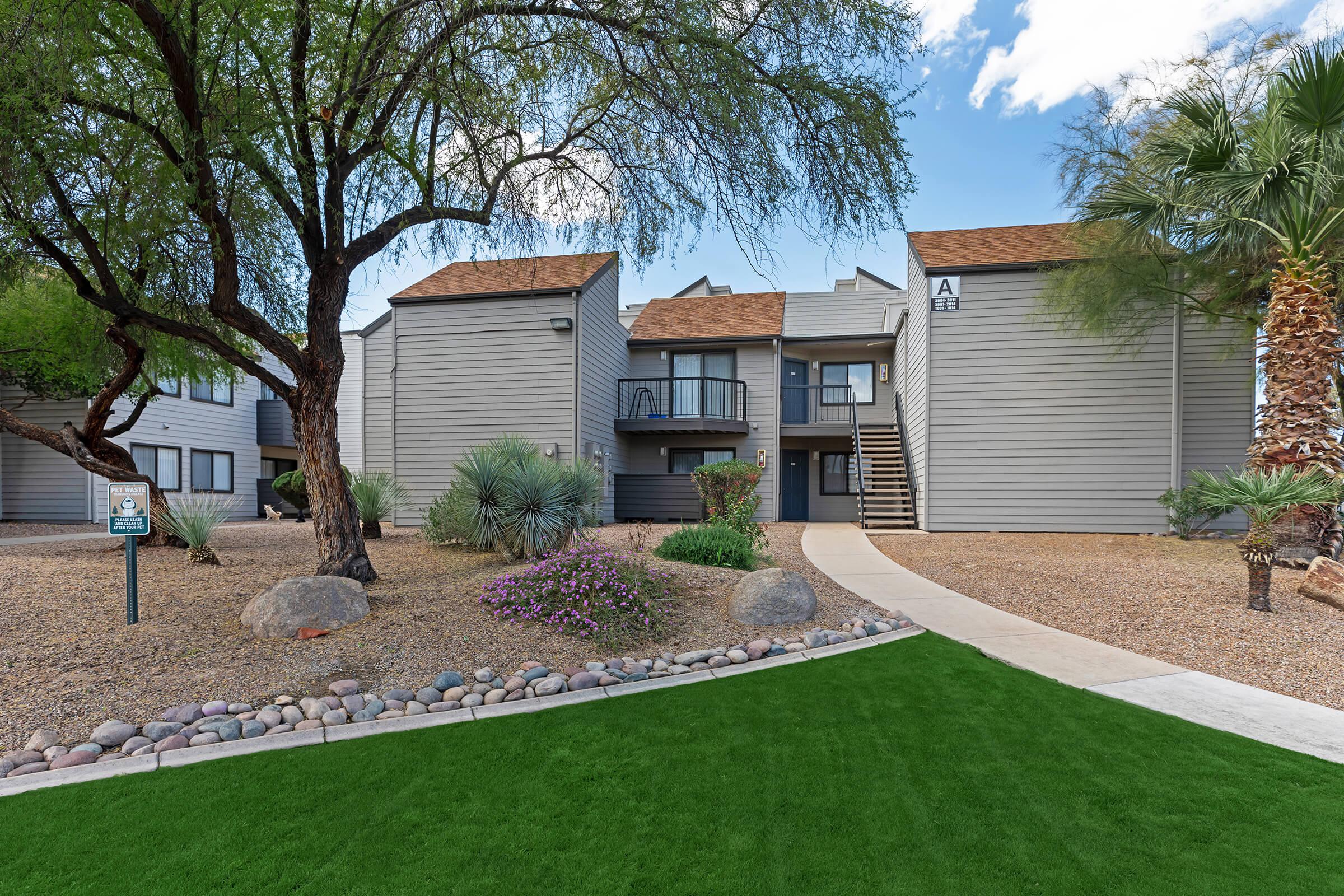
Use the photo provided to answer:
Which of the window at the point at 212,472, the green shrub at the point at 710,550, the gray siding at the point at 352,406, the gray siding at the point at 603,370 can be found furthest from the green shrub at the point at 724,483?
the window at the point at 212,472

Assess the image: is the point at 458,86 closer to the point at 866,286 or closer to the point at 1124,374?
the point at 1124,374

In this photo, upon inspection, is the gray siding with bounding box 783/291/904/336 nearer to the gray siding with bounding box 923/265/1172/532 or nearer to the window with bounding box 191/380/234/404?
the gray siding with bounding box 923/265/1172/532

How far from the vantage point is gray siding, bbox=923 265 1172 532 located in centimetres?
1260

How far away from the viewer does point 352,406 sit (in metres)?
22.3

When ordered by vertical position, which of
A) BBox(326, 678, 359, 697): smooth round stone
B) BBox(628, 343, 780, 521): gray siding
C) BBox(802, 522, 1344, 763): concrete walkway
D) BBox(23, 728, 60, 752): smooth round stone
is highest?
BBox(628, 343, 780, 521): gray siding

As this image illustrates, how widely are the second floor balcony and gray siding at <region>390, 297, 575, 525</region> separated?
2.68 metres

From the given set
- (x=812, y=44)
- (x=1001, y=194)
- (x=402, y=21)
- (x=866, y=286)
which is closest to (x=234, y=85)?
(x=402, y=21)

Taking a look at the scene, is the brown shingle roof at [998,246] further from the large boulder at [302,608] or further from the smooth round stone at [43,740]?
the smooth round stone at [43,740]

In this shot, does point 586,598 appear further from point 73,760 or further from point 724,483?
point 724,483

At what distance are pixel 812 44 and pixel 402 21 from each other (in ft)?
8.80

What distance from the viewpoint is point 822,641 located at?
17.5ft

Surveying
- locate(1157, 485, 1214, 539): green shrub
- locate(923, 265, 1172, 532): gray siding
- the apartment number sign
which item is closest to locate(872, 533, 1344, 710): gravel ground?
locate(1157, 485, 1214, 539): green shrub

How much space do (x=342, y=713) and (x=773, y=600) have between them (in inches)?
133

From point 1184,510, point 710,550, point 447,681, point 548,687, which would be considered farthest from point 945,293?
point 447,681
